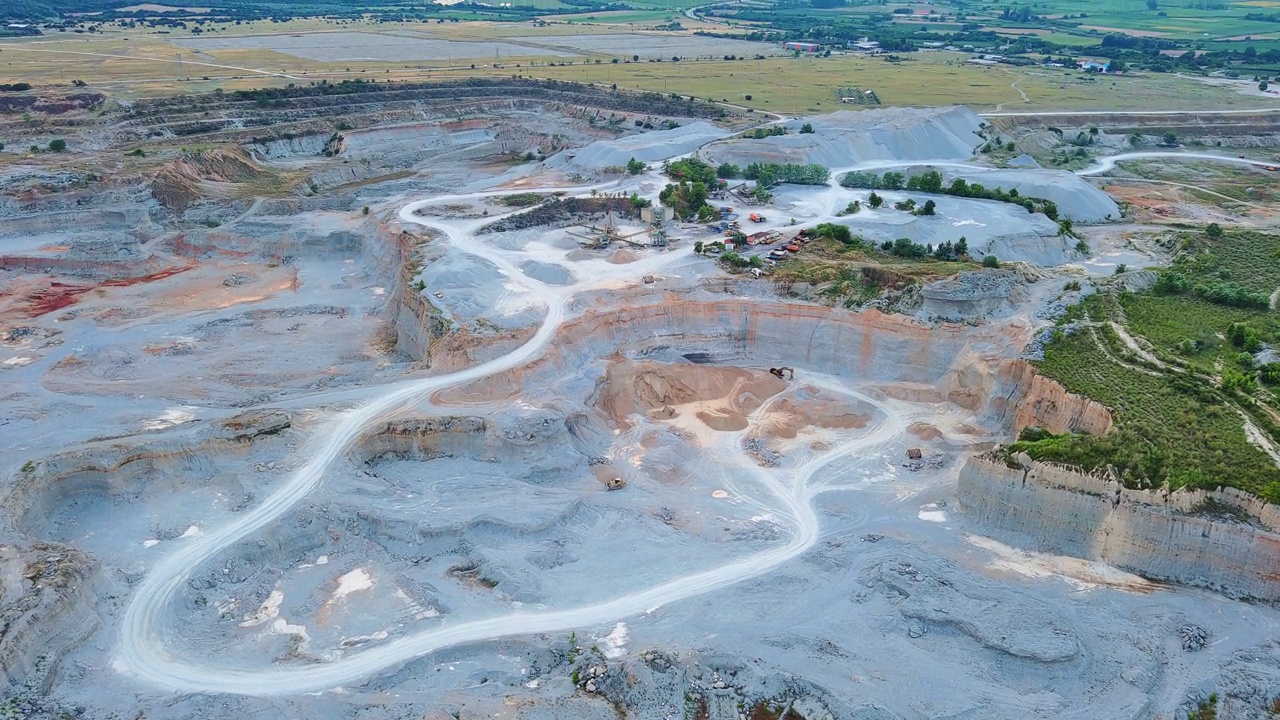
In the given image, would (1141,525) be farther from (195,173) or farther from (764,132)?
(195,173)

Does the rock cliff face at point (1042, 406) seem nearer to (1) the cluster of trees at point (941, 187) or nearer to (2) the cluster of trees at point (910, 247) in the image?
(2) the cluster of trees at point (910, 247)

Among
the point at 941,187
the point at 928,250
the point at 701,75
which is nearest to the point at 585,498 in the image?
the point at 928,250

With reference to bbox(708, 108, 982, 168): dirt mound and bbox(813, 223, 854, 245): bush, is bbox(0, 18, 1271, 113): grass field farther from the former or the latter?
bbox(813, 223, 854, 245): bush

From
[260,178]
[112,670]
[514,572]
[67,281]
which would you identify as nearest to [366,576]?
[514,572]

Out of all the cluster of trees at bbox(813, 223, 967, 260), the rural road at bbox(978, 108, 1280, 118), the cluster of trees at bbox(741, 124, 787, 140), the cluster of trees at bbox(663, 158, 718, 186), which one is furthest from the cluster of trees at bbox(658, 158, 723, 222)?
the rural road at bbox(978, 108, 1280, 118)

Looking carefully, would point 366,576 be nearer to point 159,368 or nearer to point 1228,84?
point 159,368

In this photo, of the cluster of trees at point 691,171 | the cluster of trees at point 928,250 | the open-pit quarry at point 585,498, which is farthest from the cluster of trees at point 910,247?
the cluster of trees at point 691,171
